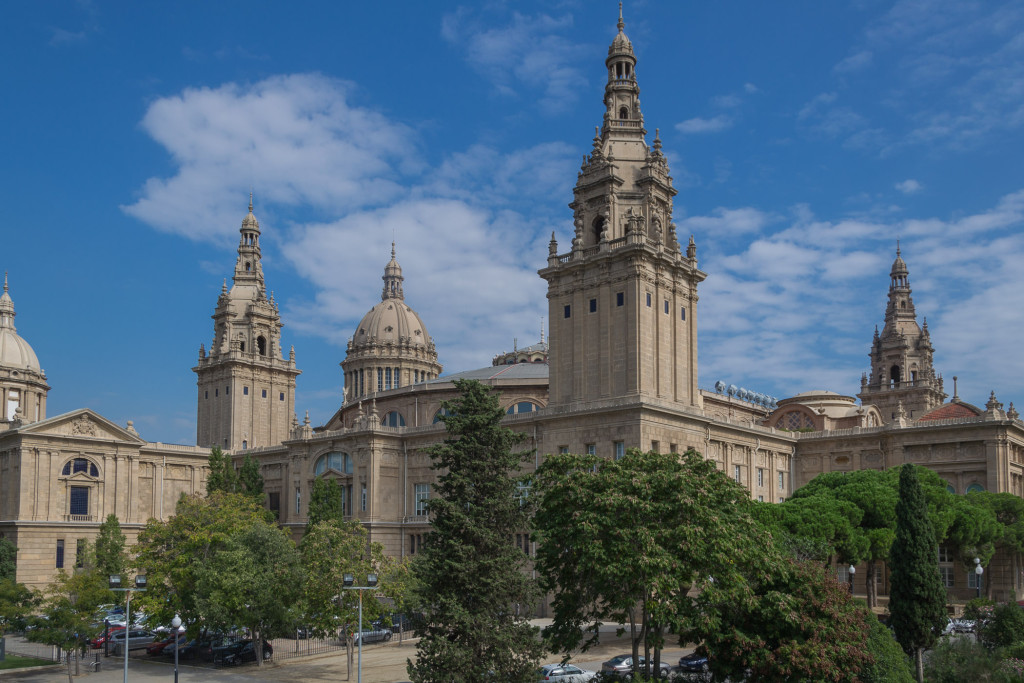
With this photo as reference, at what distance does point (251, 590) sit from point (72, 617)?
30.5 feet

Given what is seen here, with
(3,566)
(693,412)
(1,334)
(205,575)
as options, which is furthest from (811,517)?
(1,334)

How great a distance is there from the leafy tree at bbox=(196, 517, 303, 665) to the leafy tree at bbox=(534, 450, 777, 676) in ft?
65.2

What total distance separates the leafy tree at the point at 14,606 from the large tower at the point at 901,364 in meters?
102

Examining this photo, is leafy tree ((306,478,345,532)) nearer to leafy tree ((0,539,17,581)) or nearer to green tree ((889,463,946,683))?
leafy tree ((0,539,17,581))

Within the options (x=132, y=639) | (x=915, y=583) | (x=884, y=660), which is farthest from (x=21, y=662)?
(x=915, y=583)

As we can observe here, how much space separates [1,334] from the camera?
118750 millimetres

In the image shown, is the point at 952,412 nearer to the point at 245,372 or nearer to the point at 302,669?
the point at 302,669

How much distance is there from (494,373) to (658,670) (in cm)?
6369

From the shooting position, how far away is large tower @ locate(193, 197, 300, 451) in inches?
4301

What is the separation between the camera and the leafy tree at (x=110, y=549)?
7359cm

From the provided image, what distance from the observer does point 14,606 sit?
54.6m

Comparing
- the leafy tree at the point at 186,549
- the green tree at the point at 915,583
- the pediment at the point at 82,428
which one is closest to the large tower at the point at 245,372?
the pediment at the point at 82,428

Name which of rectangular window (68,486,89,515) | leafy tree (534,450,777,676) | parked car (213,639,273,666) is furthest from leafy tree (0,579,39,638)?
leafy tree (534,450,777,676)

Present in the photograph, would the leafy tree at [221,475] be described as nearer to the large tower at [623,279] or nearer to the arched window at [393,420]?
the arched window at [393,420]
